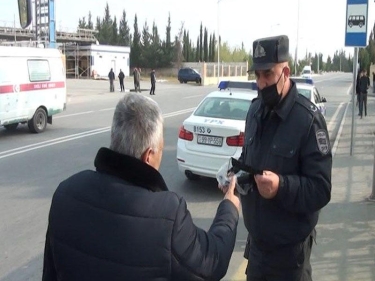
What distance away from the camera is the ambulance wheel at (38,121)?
45.5 ft

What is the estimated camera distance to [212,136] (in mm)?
7609

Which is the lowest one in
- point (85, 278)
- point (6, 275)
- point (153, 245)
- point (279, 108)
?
point (6, 275)

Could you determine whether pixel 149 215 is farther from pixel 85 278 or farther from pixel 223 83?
pixel 223 83

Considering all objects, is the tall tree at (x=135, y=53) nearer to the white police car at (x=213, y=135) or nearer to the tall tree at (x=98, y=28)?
the tall tree at (x=98, y=28)

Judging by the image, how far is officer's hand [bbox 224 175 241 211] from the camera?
2.27 metres

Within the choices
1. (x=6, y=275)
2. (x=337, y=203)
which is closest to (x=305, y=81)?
(x=337, y=203)

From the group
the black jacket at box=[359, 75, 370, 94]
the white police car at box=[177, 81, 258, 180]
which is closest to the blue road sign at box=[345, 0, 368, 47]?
the white police car at box=[177, 81, 258, 180]

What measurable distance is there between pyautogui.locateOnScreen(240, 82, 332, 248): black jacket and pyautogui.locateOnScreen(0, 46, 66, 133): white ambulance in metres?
11.3

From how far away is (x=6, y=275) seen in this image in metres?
4.64

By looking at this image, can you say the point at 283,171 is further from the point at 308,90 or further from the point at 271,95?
the point at 308,90

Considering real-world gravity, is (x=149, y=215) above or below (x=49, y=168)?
above

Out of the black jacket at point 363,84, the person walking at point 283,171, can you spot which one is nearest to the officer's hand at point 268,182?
the person walking at point 283,171

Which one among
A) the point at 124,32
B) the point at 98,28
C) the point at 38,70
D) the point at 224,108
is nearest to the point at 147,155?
the point at 224,108

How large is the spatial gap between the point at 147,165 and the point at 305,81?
1032cm
